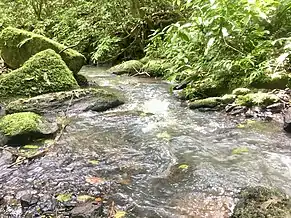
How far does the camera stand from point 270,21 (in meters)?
5.93

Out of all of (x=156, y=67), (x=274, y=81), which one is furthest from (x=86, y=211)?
(x=156, y=67)

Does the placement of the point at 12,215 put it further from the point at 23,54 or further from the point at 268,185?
the point at 23,54

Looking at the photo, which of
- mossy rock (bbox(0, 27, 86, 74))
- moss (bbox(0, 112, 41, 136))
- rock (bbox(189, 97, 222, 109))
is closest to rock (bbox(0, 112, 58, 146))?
moss (bbox(0, 112, 41, 136))

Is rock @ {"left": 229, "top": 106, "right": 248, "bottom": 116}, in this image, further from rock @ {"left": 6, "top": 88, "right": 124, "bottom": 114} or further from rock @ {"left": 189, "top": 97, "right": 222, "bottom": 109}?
rock @ {"left": 6, "top": 88, "right": 124, "bottom": 114}

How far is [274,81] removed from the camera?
5039 millimetres

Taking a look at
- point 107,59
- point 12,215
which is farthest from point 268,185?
point 107,59

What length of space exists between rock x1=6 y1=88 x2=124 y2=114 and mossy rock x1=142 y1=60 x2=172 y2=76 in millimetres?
2659

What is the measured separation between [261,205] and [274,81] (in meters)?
3.31

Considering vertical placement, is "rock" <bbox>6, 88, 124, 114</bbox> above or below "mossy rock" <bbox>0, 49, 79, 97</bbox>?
below

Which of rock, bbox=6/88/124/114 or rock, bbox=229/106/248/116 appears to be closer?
rock, bbox=229/106/248/116

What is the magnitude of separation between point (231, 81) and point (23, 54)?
4.71 m

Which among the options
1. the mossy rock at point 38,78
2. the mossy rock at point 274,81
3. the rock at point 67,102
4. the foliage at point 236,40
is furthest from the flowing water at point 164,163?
the mossy rock at point 38,78

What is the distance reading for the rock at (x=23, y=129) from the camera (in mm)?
3840

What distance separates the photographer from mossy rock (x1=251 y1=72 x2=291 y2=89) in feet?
16.4
